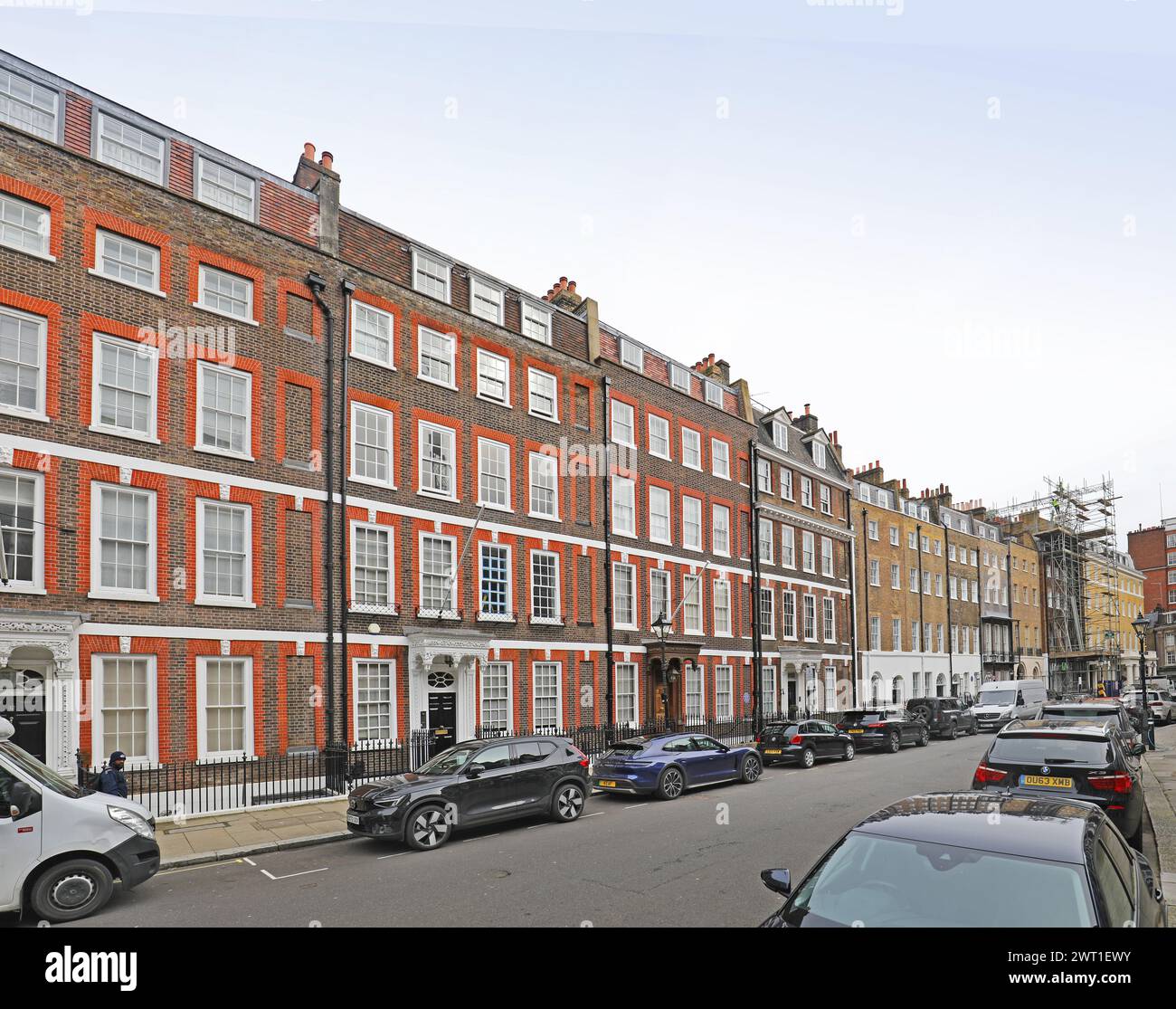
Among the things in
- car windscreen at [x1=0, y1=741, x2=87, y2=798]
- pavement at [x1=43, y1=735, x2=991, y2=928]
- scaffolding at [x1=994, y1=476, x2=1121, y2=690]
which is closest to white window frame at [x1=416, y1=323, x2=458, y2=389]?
pavement at [x1=43, y1=735, x2=991, y2=928]

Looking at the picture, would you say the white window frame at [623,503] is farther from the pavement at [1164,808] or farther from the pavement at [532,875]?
the pavement at [1164,808]

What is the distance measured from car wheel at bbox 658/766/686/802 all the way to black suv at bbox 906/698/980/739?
16.3 metres

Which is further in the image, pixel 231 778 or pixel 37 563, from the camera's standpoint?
pixel 231 778

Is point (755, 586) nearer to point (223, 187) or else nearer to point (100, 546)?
point (223, 187)

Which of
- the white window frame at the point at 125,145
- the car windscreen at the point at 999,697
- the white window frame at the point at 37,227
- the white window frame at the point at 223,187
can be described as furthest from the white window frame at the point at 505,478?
the car windscreen at the point at 999,697

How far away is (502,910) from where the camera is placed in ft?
28.7

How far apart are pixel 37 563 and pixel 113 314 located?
17.2 feet

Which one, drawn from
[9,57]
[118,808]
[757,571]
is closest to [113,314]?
[9,57]

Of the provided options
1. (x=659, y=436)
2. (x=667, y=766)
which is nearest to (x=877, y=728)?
(x=659, y=436)

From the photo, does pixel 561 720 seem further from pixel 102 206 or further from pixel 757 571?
pixel 102 206

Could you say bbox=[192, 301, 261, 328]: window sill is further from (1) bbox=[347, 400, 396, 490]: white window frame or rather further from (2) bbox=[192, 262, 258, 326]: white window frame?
(1) bbox=[347, 400, 396, 490]: white window frame

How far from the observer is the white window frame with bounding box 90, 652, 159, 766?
15852mm

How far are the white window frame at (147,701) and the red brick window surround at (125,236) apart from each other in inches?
302

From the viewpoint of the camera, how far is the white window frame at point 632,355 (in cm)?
3031
